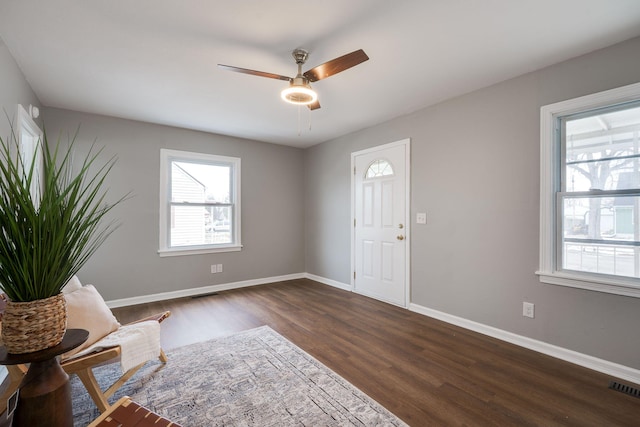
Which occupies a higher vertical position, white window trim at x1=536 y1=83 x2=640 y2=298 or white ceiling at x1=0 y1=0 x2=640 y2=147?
white ceiling at x1=0 y1=0 x2=640 y2=147

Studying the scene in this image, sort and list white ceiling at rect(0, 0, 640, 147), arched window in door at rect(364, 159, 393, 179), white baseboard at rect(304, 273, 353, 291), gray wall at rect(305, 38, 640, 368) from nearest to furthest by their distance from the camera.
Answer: white ceiling at rect(0, 0, 640, 147), gray wall at rect(305, 38, 640, 368), arched window in door at rect(364, 159, 393, 179), white baseboard at rect(304, 273, 353, 291)

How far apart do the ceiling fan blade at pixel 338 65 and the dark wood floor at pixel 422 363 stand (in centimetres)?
227

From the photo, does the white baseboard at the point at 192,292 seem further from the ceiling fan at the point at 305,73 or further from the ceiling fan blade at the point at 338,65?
the ceiling fan blade at the point at 338,65

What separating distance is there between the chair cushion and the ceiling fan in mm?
1902

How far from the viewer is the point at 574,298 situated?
2.36 m

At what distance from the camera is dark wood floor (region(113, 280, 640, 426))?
5.86ft

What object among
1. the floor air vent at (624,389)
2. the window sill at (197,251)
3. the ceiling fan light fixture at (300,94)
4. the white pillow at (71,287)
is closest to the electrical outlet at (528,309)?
the floor air vent at (624,389)

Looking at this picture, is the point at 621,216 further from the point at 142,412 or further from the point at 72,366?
the point at 72,366

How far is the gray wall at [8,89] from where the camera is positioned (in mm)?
2157

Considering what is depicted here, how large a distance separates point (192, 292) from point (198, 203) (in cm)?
136

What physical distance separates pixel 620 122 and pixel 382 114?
7.24 ft

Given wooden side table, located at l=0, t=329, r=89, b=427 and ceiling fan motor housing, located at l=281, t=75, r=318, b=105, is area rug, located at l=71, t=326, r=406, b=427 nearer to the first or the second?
wooden side table, located at l=0, t=329, r=89, b=427

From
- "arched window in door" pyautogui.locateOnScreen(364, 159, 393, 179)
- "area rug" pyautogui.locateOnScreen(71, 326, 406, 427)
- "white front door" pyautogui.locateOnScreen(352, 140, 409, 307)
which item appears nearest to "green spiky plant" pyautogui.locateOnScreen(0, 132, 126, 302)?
"area rug" pyautogui.locateOnScreen(71, 326, 406, 427)

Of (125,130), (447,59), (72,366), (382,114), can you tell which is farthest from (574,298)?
(125,130)
